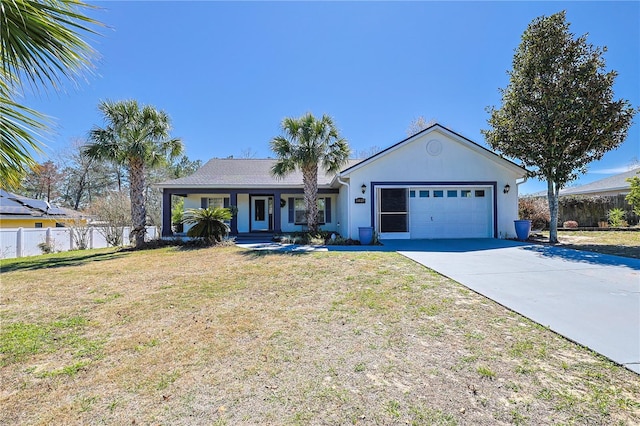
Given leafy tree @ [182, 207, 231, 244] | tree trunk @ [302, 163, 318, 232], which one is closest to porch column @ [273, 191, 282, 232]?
tree trunk @ [302, 163, 318, 232]

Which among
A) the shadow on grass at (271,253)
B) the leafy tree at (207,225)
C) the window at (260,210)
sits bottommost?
the shadow on grass at (271,253)

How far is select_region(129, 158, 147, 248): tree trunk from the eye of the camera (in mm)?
13078

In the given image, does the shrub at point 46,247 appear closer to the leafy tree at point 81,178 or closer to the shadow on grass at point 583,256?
the leafy tree at point 81,178

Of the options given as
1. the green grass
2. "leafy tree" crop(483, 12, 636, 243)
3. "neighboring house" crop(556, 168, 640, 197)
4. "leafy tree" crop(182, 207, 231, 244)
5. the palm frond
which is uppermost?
"leafy tree" crop(483, 12, 636, 243)

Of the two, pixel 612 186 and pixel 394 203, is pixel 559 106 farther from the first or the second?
A: pixel 612 186

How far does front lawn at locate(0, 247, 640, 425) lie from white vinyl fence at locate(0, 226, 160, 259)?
29.5ft

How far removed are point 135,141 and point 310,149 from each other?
7.57 meters

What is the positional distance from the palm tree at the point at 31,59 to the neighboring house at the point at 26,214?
57.4 ft

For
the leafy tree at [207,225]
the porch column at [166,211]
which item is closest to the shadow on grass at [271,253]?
the leafy tree at [207,225]

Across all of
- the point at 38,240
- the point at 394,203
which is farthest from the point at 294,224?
the point at 38,240

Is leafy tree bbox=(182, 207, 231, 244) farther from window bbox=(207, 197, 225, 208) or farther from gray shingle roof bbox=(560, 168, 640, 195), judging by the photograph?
gray shingle roof bbox=(560, 168, 640, 195)

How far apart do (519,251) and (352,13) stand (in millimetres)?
10294

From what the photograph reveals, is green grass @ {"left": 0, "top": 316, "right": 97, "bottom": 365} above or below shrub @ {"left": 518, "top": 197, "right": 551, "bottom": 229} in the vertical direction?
below

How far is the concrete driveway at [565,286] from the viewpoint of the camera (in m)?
3.55
